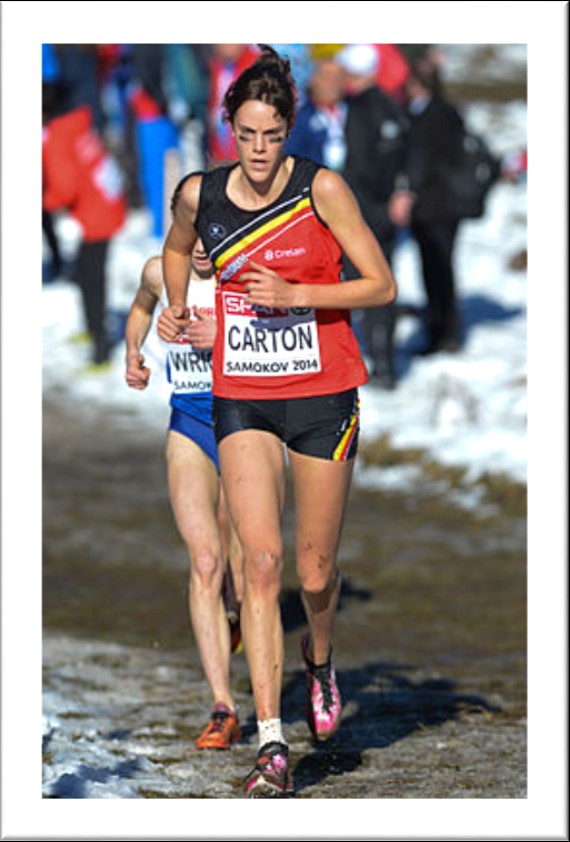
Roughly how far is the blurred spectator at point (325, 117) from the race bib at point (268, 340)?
23.1 ft

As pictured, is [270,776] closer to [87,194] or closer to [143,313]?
[143,313]

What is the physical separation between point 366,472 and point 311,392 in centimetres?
702

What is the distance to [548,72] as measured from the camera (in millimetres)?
7168

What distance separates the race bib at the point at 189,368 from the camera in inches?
277

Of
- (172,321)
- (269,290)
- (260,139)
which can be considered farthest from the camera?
(172,321)

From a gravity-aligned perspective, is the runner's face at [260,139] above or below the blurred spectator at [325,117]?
below

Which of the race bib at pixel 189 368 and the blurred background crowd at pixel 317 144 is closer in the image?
the race bib at pixel 189 368

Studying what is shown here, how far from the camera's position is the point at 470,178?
14.9 metres

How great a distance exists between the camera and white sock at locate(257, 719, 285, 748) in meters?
6.12

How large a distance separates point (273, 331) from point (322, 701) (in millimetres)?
1472

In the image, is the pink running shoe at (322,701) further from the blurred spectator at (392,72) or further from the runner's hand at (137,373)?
the blurred spectator at (392,72)

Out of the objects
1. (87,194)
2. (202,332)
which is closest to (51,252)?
(87,194)

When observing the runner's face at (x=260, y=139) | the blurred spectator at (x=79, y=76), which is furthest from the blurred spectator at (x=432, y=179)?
the runner's face at (x=260, y=139)

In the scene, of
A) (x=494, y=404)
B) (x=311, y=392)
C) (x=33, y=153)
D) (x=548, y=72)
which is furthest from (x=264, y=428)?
(x=494, y=404)
